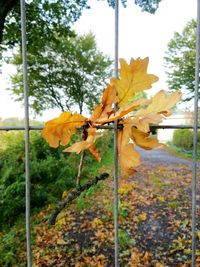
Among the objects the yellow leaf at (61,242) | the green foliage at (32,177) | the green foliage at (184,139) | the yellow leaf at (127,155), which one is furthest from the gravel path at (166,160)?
the yellow leaf at (127,155)

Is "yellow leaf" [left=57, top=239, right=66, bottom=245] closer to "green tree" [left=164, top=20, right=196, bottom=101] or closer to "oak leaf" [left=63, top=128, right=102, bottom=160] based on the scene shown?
"oak leaf" [left=63, top=128, right=102, bottom=160]

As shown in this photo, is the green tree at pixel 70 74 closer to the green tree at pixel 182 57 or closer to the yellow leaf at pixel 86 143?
the green tree at pixel 182 57

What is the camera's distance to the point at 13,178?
3658 mm

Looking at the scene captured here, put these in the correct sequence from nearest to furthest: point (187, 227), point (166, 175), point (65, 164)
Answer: point (187, 227)
point (65, 164)
point (166, 175)

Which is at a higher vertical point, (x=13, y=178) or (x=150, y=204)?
(x=13, y=178)

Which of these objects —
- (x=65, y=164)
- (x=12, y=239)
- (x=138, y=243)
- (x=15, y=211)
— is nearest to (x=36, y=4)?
(x=65, y=164)

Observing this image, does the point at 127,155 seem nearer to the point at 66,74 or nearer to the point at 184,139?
the point at 66,74

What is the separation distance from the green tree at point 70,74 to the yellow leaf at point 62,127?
1137 centimetres

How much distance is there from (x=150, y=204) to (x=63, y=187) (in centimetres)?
160

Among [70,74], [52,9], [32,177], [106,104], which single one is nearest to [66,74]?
[70,74]

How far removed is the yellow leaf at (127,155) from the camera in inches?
16.5

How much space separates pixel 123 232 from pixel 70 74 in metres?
10.4

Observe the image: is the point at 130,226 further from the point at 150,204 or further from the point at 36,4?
the point at 36,4

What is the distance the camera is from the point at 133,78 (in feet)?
1.44
